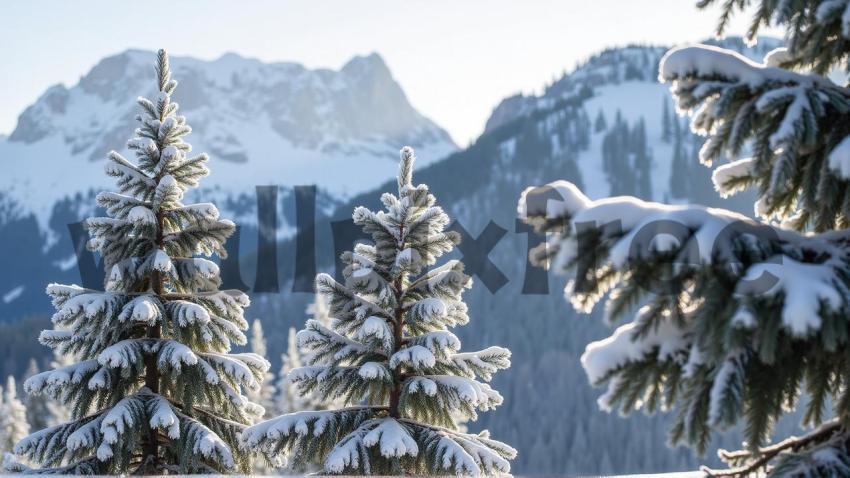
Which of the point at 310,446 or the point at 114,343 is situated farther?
the point at 114,343

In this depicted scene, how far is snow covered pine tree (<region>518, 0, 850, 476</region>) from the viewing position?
310 centimetres

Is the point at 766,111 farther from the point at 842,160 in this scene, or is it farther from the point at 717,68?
the point at 842,160

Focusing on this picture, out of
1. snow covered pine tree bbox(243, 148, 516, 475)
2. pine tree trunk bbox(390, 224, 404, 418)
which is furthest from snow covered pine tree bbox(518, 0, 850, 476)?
pine tree trunk bbox(390, 224, 404, 418)

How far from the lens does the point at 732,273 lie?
10.3ft

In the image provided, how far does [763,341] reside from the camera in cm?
300

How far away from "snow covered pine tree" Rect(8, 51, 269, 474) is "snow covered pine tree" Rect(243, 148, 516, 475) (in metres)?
1.20

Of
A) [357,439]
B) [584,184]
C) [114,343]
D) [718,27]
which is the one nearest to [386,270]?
[357,439]

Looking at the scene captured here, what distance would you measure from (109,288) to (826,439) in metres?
7.81

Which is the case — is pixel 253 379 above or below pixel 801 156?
below

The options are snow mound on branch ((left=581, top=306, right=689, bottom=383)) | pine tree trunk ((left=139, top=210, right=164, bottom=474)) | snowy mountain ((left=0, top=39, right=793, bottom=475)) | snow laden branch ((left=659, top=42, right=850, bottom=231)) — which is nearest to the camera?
snow mound on branch ((left=581, top=306, right=689, bottom=383))

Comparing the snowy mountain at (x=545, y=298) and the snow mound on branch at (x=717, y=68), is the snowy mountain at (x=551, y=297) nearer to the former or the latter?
the snowy mountain at (x=545, y=298)

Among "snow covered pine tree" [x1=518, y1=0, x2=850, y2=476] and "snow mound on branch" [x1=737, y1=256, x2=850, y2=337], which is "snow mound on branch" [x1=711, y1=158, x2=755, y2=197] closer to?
"snow covered pine tree" [x1=518, y1=0, x2=850, y2=476]

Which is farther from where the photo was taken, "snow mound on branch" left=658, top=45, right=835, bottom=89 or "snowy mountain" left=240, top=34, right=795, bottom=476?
"snowy mountain" left=240, top=34, right=795, bottom=476

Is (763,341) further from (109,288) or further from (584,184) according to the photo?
(584,184)
